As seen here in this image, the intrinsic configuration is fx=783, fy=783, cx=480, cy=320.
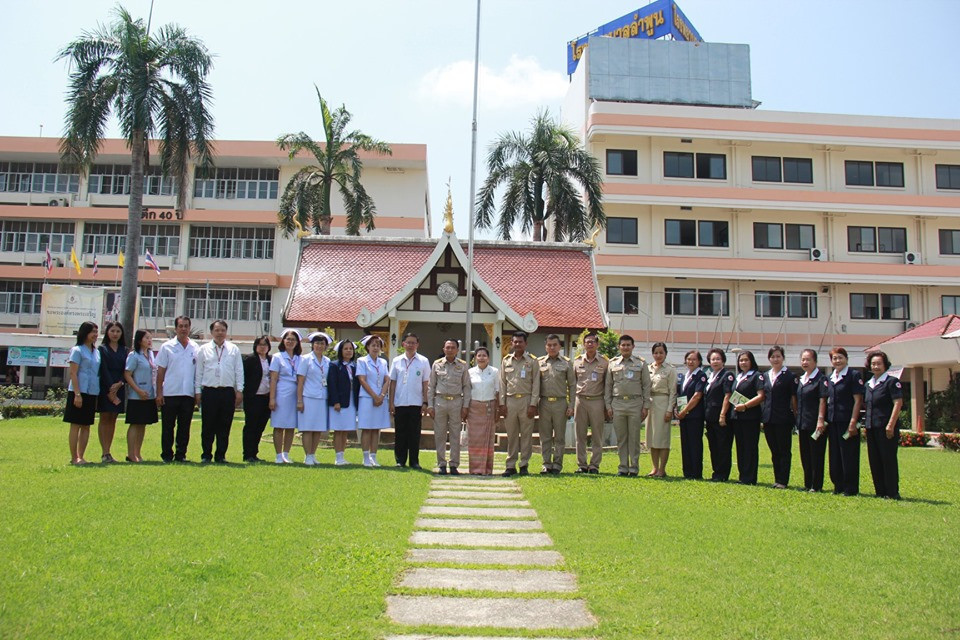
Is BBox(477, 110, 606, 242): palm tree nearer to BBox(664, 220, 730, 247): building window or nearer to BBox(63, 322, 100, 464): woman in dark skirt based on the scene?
BBox(664, 220, 730, 247): building window

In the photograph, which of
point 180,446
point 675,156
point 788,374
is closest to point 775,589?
point 788,374

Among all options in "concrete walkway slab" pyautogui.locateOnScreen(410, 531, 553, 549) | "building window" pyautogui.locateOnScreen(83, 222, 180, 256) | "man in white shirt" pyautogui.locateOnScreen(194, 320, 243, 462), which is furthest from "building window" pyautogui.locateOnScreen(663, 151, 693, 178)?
"concrete walkway slab" pyautogui.locateOnScreen(410, 531, 553, 549)

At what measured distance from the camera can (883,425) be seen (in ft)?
30.0

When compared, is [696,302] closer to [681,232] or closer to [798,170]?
[681,232]

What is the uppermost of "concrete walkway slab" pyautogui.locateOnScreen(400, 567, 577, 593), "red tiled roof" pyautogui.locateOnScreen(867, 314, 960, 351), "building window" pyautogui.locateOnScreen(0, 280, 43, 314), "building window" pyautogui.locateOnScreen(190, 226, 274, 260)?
"building window" pyautogui.locateOnScreen(190, 226, 274, 260)

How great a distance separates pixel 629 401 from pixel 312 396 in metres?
4.39

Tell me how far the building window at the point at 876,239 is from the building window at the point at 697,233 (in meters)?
5.63

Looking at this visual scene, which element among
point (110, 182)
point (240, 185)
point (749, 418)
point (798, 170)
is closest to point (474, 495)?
point (749, 418)

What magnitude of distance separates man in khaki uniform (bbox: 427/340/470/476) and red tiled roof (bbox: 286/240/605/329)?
8.21 meters

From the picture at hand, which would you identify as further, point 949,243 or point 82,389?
point 949,243

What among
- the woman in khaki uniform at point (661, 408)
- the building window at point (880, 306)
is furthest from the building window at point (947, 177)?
the woman in khaki uniform at point (661, 408)

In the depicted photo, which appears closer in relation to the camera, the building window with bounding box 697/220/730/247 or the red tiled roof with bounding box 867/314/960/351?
the red tiled roof with bounding box 867/314/960/351

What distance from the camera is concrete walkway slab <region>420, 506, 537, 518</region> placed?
24.5ft

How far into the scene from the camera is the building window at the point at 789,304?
1346 inches
